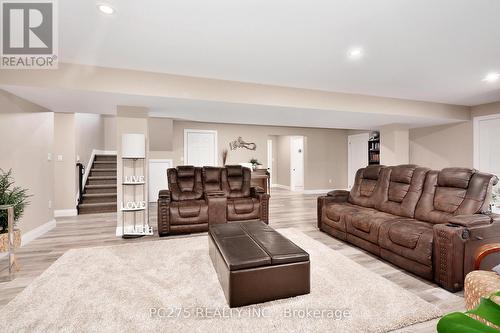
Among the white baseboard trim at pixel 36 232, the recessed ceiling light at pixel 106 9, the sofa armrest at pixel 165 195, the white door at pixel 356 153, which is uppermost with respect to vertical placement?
the recessed ceiling light at pixel 106 9

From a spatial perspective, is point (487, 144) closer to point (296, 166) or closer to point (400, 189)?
point (400, 189)

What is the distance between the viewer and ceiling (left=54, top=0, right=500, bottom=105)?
2035mm

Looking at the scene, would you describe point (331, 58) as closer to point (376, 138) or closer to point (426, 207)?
point (426, 207)

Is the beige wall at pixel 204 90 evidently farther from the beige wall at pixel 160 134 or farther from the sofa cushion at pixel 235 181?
the beige wall at pixel 160 134

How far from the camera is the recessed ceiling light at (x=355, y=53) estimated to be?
9.16 ft

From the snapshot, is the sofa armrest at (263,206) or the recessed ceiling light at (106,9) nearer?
the recessed ceiling light at (106,9)

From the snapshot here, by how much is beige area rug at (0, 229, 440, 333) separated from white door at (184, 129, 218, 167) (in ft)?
17.2

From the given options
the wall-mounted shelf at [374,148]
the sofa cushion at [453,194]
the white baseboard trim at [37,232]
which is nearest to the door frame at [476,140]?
the wall-mounted shelf at [374,148]

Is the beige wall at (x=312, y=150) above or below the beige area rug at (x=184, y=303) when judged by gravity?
above

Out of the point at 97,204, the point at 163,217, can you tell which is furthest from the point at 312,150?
the point at 97,204

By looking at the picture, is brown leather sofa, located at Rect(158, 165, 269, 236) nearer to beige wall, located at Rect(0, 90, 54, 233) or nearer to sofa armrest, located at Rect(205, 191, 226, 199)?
sofa armrest, located at Rect(205, 191, 226, 199)

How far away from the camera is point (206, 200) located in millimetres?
4281

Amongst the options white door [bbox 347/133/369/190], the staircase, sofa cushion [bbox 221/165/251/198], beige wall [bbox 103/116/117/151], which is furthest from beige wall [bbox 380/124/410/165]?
beige wall [bbox 103/116/117/151]

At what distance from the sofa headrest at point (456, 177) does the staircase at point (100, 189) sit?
6221 mm
